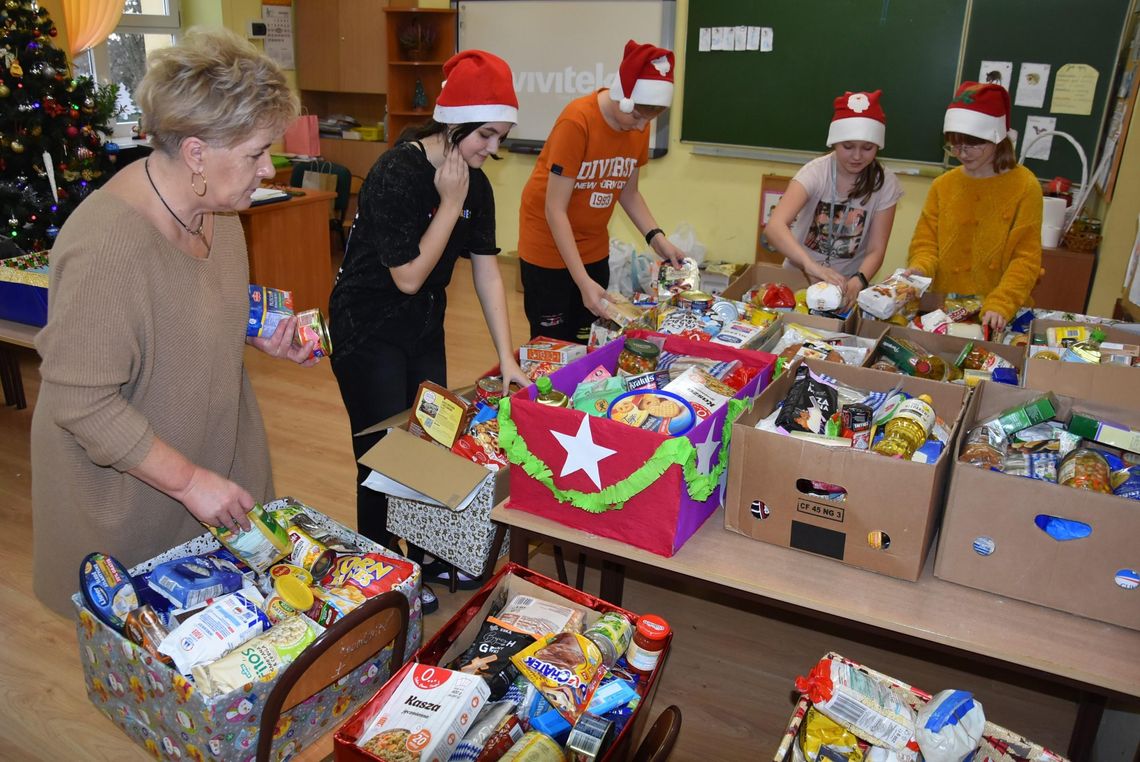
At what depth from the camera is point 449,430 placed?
187 cm

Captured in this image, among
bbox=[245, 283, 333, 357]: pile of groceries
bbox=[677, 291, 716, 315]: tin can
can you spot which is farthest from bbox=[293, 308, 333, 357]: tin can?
bbox=[677, 291, 716, 315]: tin can

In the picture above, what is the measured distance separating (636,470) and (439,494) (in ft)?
1.52

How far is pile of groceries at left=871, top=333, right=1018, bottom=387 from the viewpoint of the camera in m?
2.02

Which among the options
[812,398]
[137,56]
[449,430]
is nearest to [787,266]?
[812,398]

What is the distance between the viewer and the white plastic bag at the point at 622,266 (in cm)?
532

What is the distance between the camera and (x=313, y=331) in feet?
5.60

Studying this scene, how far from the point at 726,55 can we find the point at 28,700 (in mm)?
4879

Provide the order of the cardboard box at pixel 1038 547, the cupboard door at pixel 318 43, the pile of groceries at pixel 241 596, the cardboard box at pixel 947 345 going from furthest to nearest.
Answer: the cupboard door at pixel 318 43, the cardboard box at pixel 947 345, the cardboard box at pixel 1038 547, the pile of groceries at pixel 241 596

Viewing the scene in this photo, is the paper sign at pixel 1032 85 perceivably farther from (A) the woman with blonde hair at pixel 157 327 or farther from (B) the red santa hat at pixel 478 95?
(A) the woman with blonde hair at pixel 157 327

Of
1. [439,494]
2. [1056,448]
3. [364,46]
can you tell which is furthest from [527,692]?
[364,46]

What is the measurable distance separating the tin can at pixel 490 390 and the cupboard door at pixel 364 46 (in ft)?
18.1

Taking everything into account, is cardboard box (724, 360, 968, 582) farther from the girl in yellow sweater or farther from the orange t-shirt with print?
the orange t-shirt with print

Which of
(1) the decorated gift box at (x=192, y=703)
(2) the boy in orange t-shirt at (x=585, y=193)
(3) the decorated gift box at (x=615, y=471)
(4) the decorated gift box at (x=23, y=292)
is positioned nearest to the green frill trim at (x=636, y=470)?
(3) the decorated gift box at (x=615, y=471)

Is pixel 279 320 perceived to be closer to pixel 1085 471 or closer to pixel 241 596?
pixel 241 596
